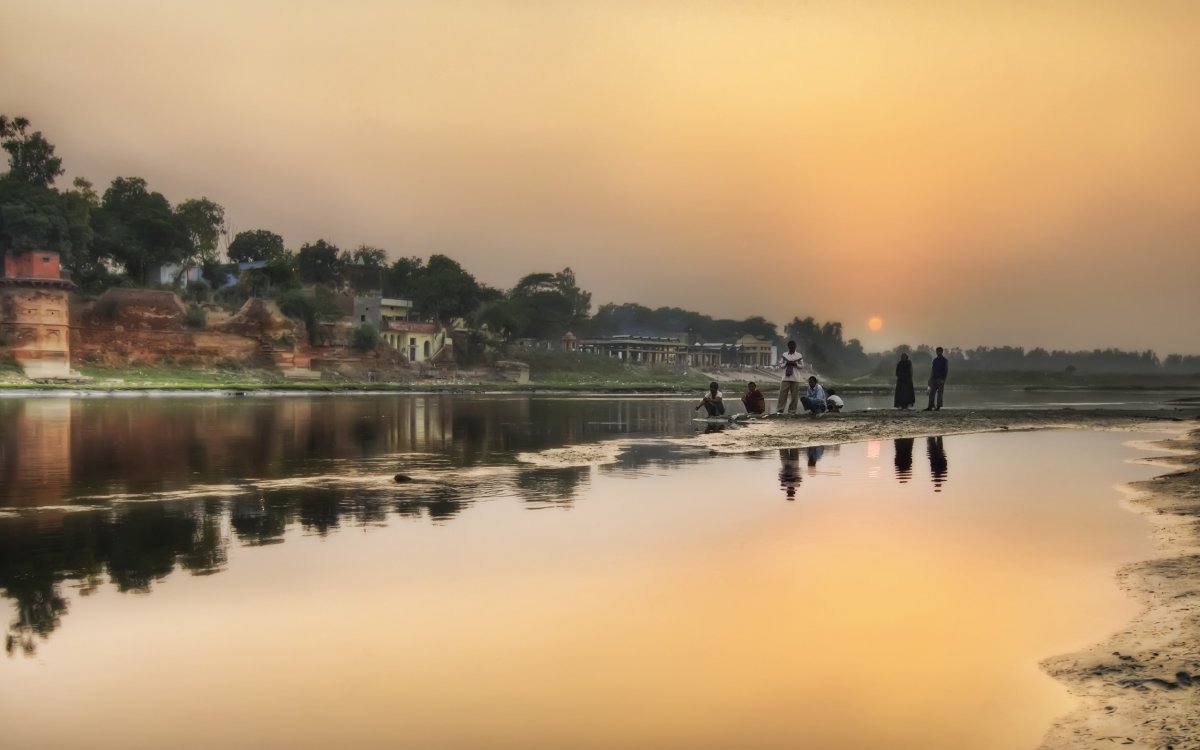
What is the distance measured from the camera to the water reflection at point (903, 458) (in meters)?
15.0

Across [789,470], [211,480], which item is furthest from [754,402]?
[211,480]

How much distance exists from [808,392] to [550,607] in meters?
22.3

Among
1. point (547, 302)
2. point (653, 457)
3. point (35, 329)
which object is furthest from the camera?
point (547, 302)

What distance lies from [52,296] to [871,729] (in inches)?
3133

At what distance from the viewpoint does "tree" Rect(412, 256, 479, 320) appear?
372 ft

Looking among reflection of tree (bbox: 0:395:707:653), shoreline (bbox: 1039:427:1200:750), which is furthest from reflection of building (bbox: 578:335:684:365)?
shoreline (bbox: 1039:427:1200:750)

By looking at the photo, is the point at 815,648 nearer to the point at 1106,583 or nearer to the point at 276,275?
the point at 1106,583

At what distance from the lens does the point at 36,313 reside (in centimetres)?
7075

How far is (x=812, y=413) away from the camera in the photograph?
27344mm

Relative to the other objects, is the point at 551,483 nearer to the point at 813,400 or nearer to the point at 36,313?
the point at 813,400

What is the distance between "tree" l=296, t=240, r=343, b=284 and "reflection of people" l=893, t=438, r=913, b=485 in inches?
3950

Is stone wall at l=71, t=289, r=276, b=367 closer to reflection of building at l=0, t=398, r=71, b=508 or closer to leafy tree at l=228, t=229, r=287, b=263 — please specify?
leafy tree at l=228, t=229, r=287, b=263

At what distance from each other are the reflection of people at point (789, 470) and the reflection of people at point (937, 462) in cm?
201

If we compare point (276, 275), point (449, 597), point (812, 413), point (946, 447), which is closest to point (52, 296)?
point (276, 275)
